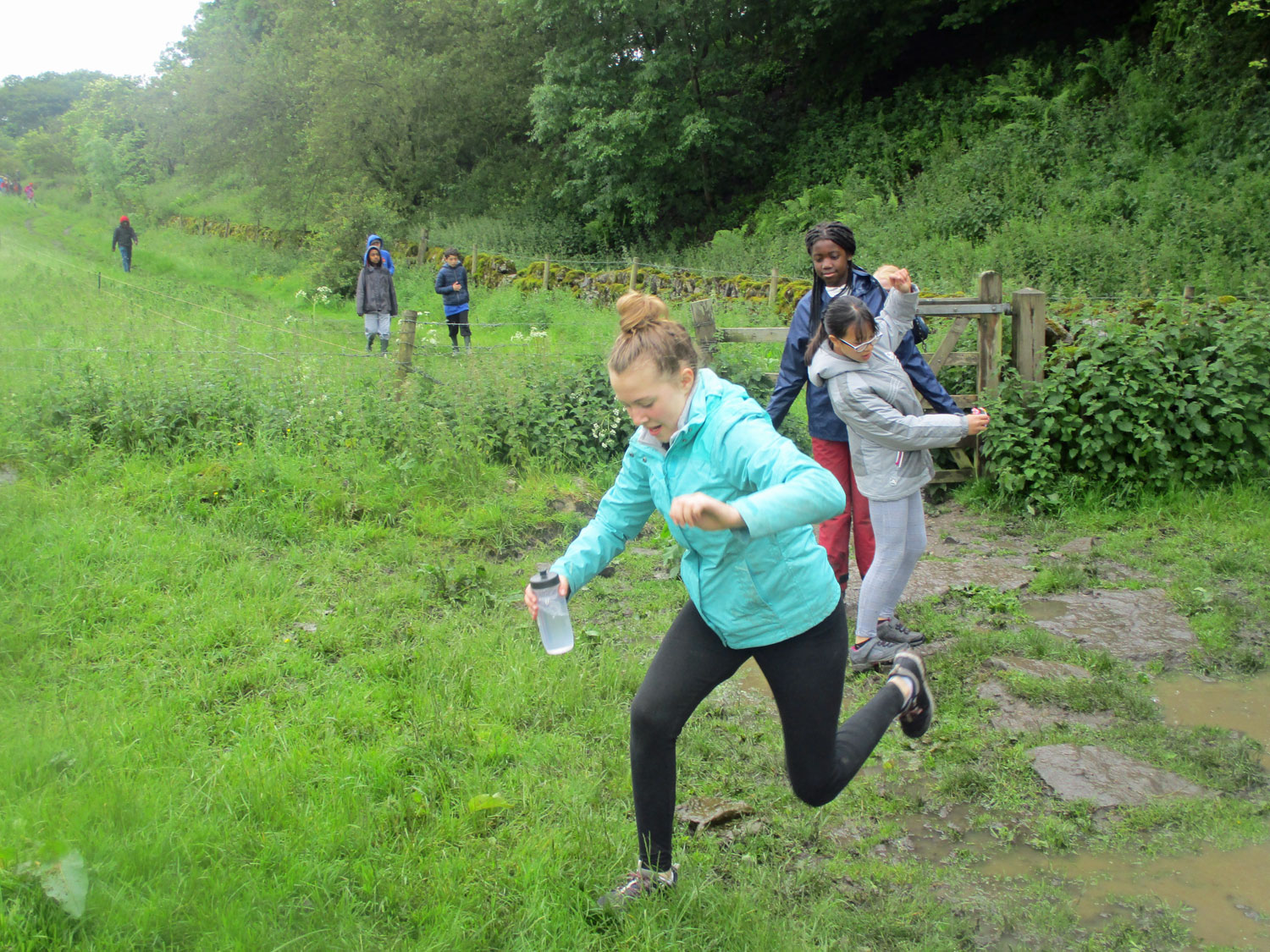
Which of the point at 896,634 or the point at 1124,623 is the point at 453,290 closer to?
the point at 896,634

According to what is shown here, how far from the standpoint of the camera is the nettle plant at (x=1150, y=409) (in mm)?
6875

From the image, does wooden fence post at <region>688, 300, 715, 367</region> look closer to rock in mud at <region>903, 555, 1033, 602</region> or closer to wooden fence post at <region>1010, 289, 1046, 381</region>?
rock in mud at <region>903, 555, 1033, 602</region>

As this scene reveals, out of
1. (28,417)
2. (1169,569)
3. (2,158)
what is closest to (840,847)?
(1169,569)

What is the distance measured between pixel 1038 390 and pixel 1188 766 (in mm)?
4384

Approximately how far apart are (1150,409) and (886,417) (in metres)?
4.12

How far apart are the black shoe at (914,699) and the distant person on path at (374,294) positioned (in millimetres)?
11592

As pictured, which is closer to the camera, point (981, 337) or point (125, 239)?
point (981, 337)

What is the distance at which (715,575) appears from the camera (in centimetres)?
250

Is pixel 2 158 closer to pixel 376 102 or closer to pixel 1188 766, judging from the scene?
pixel 376 102

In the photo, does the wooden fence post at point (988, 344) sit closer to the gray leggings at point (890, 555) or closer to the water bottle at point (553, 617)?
the gray leggings at point (890, 555)

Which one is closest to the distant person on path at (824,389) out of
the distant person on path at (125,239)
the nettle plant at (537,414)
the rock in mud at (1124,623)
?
the rock in mud at (1124,623)

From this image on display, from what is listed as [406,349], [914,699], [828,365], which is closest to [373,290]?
[406,349]

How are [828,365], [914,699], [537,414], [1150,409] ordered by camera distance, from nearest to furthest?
[914,699], [828,365], [1150,409], [537,414]

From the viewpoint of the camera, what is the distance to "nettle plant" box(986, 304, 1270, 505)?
688 centimetres
